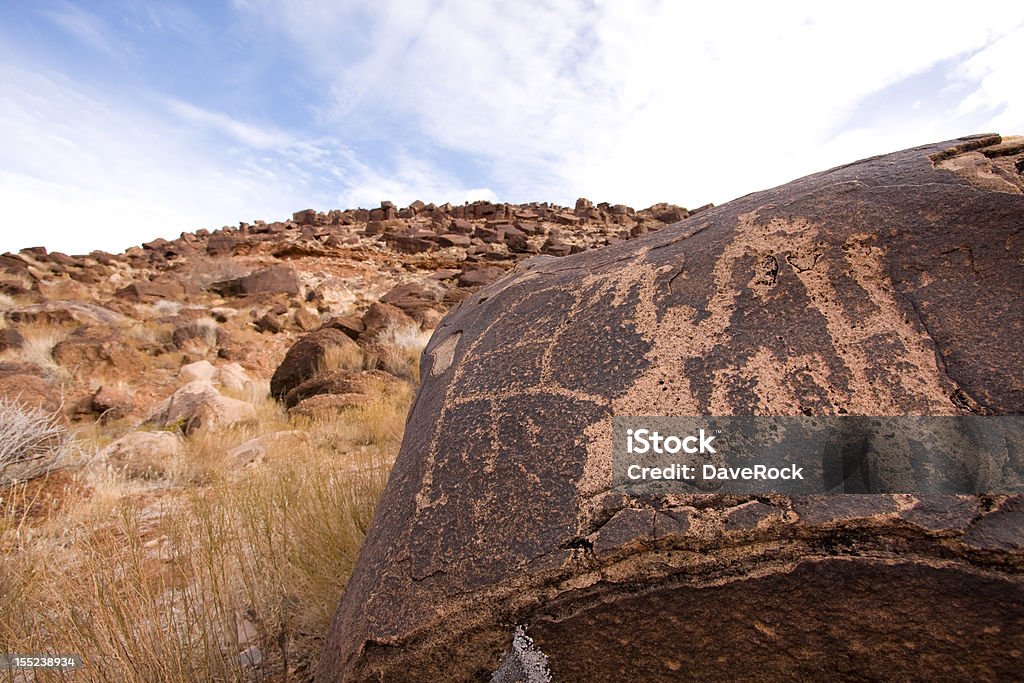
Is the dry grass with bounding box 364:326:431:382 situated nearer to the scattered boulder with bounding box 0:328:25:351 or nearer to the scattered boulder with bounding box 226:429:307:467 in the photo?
the scattered boulder with bounding box 226:429:307:467

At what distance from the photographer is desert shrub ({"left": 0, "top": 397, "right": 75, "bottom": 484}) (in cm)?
373

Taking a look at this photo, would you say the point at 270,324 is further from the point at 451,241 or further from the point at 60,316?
the point at 451,241

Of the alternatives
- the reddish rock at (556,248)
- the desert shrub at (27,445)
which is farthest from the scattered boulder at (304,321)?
the reddish rock at (556,248)

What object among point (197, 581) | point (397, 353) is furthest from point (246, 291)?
point (197, 581)

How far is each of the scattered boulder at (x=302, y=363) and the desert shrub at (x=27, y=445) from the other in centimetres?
304

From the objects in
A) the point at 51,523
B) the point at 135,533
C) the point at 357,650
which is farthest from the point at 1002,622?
the point at 51,523

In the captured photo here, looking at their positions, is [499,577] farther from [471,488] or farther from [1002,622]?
[1002,622]

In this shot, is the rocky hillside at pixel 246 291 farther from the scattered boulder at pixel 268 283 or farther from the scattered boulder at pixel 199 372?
the scattered boulder at pixel 199 372

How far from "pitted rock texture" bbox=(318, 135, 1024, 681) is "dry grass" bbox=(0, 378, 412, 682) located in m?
0.67

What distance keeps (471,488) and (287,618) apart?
133 centimetres

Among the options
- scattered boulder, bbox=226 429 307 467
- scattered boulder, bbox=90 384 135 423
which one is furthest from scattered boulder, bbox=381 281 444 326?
scattered boulder, bbox=226 429 307 467

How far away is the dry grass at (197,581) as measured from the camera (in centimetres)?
165

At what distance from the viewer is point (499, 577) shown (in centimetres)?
115

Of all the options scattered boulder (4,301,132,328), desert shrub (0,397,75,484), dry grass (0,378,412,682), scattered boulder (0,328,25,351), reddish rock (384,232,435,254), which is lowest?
dry grass (0,378,412,682)
